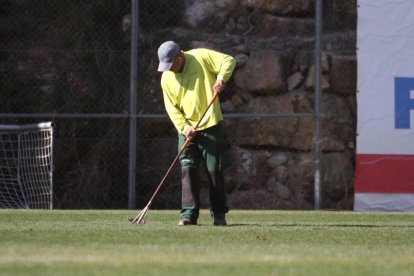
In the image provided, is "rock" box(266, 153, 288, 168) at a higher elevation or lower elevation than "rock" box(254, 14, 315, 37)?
lower

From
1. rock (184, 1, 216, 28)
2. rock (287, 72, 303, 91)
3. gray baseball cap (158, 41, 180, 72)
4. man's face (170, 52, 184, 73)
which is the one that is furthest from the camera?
rock (184, 1, 216, 28)

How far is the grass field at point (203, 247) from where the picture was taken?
22.2 ft

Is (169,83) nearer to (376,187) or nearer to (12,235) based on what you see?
(12,235)

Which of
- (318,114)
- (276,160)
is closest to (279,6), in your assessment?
(276,160)

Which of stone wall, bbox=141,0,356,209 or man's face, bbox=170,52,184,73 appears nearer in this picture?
man's face, bbox=170,52,184,73

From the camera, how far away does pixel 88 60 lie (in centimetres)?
→ 1722

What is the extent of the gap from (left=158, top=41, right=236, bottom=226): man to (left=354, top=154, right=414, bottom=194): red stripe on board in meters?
4.56

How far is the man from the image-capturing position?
1095 centimetres

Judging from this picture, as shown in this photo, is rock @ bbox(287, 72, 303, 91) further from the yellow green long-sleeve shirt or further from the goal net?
the yellow green long-sleeve shirt

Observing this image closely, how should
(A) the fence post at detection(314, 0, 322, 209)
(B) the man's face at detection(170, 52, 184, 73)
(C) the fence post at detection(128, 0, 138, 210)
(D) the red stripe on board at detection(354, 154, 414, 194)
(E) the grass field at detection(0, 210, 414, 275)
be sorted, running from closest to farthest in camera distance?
1. (E) the grass field at detection(0, 210, 414, 275)
2. (B) the man's face at detection(170, 52, 184, 73)
3. (D) the red stripe on board at detection(354, 154, 414, 194)
4. (A) the fence post at detection(314, 0, 322, 209)
5. (C) the fence post at detection(128, 0, 138, 210)

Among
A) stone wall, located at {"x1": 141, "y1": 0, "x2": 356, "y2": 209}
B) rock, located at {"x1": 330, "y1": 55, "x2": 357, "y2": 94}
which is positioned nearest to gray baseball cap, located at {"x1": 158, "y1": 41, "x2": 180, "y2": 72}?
stone wall, located at {"x1": 141, "y1": 0, "x2": 356, "y2": 209}

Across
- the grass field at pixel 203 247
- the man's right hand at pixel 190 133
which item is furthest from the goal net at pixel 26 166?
the man's right hand at pixel 190 133

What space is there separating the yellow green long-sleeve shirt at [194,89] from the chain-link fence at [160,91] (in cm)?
503

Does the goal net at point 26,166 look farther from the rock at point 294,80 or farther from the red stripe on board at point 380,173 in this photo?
the red stripe on board at point 380,173
